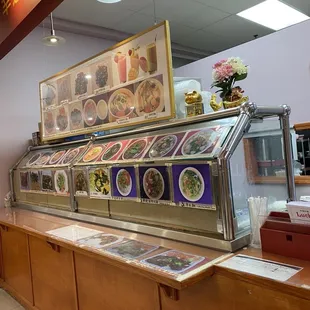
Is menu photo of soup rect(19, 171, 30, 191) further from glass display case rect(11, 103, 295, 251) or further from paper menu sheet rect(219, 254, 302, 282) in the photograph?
paper menu sheet rect(219, 254, 302, 282)

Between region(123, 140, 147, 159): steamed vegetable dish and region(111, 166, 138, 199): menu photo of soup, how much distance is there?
94 mm

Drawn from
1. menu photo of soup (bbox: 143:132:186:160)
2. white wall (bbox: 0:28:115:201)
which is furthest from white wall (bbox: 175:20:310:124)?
white wall (bbox: 0:28:115:201)

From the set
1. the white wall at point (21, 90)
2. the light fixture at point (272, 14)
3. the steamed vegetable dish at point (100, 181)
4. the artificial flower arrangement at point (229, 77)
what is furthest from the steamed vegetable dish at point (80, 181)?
the light fixture at point (272, 14)

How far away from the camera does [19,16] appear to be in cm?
238

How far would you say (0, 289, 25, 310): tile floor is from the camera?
3016 mm

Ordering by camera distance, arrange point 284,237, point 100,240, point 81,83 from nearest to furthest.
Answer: point 284,237 → point 100,240 → point 81,83

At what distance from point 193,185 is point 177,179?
126 millimetres

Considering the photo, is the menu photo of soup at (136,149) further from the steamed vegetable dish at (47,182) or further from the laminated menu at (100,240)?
the steamed vegetable dish at (47,182)

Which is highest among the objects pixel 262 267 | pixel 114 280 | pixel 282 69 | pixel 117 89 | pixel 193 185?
pixel 282 69

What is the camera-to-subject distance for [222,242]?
1612 millimetres

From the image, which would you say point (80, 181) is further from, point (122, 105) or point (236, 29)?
point (236, 29)

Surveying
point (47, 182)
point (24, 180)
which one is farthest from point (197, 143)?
point (24, 180)

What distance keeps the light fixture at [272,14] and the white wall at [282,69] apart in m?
0.63

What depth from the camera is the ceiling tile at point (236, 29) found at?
481 centimetres
